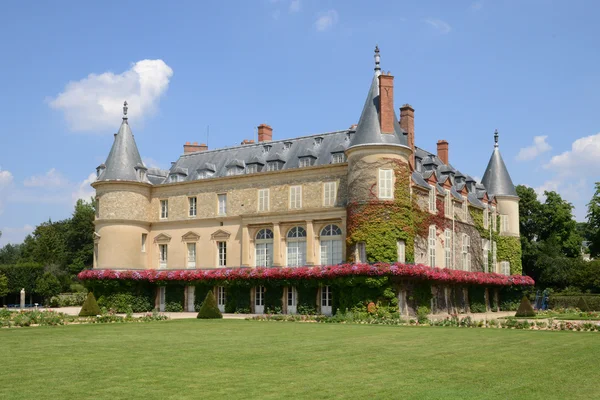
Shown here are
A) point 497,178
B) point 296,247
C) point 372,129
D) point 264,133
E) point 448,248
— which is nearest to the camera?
point 372,129

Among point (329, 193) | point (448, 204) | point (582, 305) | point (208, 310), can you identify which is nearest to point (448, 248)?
point (448, 204)

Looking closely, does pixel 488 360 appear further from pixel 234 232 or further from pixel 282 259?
pixel 234 232

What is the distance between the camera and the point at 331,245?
39.6 meters

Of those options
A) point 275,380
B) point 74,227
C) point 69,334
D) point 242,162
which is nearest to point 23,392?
point 275,380

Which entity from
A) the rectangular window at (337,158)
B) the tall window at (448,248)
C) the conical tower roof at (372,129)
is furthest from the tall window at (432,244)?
the rectangular window at (337,158)

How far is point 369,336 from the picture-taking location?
71.6ft

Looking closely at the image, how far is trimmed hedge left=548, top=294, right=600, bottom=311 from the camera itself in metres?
47.7

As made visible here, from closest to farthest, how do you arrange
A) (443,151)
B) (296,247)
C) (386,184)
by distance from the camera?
(386,184), (296,247), (443,151)

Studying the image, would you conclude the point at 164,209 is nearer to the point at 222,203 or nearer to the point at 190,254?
the point at 190,254

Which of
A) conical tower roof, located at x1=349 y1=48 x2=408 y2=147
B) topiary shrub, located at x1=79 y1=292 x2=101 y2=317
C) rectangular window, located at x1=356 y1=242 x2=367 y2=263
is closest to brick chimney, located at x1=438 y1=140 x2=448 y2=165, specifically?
conical tower roof, located at x1=349 y1=48 x2=408 y2=147

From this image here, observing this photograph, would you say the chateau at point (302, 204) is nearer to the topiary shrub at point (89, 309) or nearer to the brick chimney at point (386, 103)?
the brick chimney at point (386, 103)

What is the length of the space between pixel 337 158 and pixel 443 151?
14420 mm

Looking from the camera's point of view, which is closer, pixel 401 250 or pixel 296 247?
pixel 401 250

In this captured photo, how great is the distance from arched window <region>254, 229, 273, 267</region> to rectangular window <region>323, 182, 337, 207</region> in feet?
14.5
